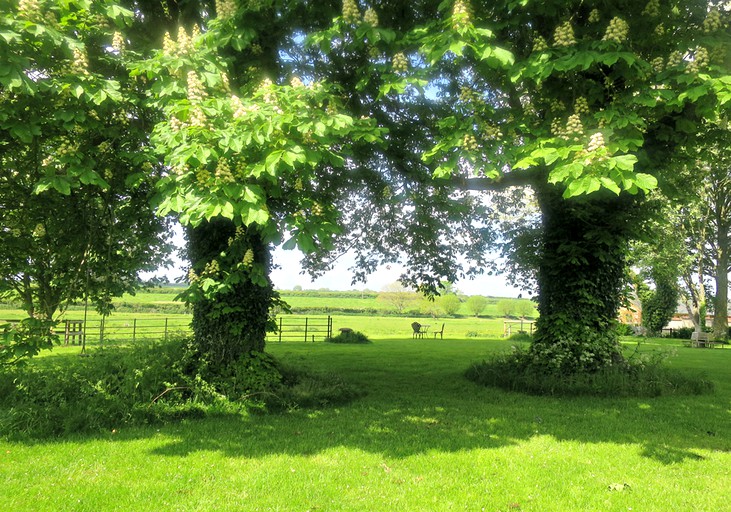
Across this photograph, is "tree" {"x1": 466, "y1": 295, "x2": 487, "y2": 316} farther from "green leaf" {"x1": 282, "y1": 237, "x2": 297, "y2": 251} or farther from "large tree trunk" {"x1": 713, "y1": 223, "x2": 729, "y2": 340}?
"green leaf" {"x1": 282, "y1": 237, "x2": 297, "y2": 251}

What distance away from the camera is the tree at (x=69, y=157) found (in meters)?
5.20

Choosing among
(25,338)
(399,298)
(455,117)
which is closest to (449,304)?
(399,298)

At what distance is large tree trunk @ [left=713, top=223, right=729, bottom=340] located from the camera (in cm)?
2861

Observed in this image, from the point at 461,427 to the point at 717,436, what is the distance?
3762 mm

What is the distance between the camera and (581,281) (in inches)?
392

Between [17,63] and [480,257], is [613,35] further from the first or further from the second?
[480,257]

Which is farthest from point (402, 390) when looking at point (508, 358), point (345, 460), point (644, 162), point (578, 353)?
point (644, 162)

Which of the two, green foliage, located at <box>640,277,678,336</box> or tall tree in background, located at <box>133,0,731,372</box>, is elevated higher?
tall tree in background, located at <box>133,0,731,372</box>

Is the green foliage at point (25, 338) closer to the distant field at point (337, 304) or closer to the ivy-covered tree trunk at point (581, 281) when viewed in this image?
the ivy-covered tree trunk at point (581, 281)

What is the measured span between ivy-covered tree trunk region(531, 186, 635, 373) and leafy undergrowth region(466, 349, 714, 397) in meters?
0.26

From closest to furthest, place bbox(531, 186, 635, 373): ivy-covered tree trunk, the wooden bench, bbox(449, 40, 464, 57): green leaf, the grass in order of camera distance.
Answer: the grass
bbox(449, 40, 464, 57): green leaf
bbox(531, 186, 635, 373): ivy-covered tree trunk
the wooden bench

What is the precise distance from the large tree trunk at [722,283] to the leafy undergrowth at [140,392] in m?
29.8

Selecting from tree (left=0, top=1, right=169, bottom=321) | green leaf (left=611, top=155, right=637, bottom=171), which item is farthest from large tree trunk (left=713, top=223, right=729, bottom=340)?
tree (left=0, top=1, right=169, bottom=321)

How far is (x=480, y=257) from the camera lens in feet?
45.5
